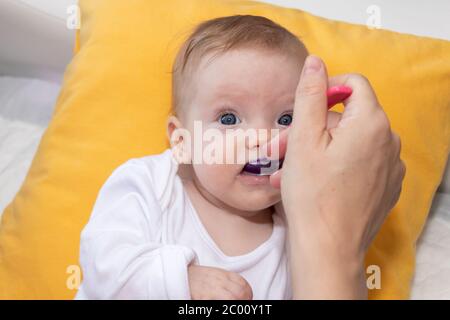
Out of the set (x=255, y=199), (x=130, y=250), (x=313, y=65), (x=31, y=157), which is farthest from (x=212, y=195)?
(x=31, y=157)

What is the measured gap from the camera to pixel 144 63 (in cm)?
135

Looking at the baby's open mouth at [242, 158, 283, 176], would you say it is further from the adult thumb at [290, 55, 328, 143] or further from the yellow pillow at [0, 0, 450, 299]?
the yellow pillow at [0, 0, 450, 299]

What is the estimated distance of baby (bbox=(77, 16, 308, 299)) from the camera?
38.2 inches

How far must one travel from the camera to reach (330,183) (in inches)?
34.7

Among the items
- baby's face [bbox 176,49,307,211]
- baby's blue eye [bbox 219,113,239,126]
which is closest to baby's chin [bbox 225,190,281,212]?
baby's face [bbox 176,49,307,211]

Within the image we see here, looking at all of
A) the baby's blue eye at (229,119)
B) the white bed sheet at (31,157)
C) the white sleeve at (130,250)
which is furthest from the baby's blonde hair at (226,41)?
the white bed sheet at (31,157)

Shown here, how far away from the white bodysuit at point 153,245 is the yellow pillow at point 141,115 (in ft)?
0.49

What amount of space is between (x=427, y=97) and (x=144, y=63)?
2.07 ft

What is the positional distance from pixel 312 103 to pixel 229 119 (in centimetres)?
23

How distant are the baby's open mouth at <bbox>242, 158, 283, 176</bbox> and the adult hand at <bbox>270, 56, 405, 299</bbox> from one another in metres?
0.11

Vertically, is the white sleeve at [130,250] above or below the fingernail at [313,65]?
below

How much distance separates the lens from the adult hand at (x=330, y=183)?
88 centimetres

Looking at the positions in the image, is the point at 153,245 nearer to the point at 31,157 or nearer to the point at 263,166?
the point at 263,166

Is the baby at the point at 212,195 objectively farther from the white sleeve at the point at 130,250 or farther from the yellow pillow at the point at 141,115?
the yellow pillow at the point at 141,115
